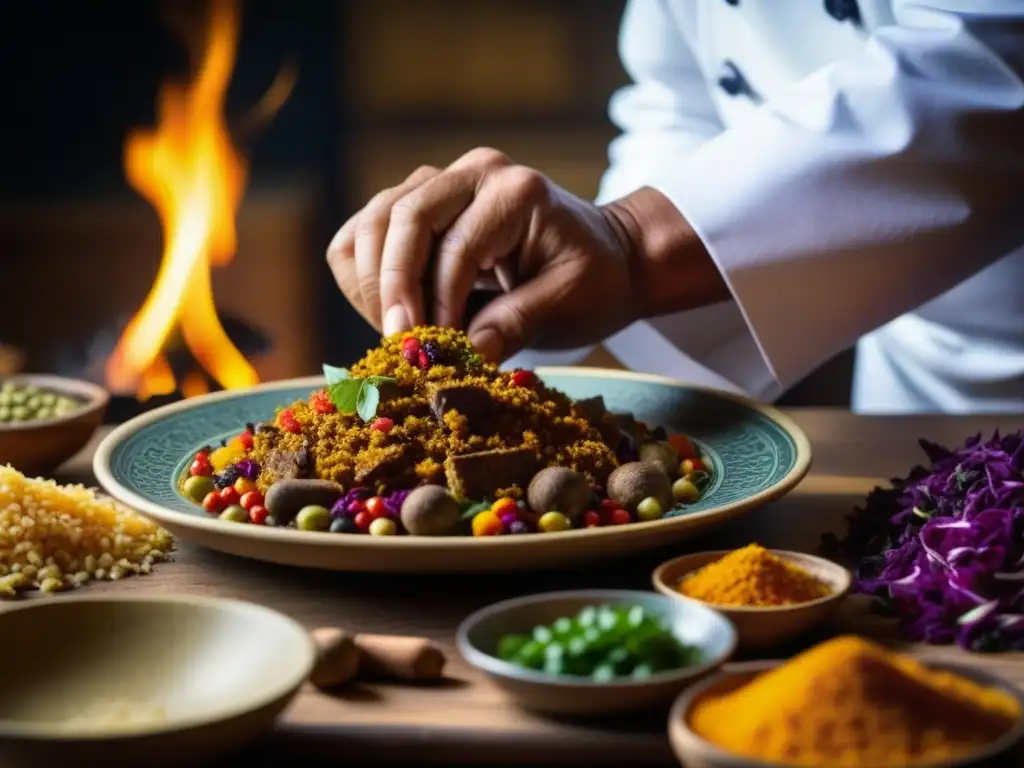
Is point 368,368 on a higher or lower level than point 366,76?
lower

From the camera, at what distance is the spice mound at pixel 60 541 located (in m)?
1.25

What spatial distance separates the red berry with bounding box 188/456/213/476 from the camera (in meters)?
1.44

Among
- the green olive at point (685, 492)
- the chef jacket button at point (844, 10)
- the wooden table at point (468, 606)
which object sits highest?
the chef jacket button at point (844, 10)

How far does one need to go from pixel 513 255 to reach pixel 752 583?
2.49 feet

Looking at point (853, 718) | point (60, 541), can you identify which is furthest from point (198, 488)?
point (853, 718)

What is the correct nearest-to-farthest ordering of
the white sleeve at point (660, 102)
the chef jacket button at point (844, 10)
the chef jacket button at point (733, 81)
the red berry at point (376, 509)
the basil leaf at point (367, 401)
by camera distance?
the red berry at point (376, 509) < the basil leaf at point (367, 401) < the chef jacket button at point (844, 10) < the chef jacket button at point (733, 81) < the white sleeve at point (660, 102)

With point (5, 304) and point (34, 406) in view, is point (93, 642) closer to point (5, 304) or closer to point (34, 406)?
point (34, 406)

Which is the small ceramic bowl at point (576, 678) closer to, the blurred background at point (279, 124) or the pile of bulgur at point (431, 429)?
the pile of bulgur at point (431, 429)

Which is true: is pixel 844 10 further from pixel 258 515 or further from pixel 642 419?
pixel 258 515

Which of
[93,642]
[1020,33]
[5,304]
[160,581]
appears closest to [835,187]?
[1020,33]

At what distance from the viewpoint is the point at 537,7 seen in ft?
Result: 12.3

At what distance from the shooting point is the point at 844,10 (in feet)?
6.49

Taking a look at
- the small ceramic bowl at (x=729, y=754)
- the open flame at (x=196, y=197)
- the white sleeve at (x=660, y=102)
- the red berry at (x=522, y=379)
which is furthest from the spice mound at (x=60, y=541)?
the open flame at (x=196, y=197)

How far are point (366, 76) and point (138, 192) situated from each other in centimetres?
73
